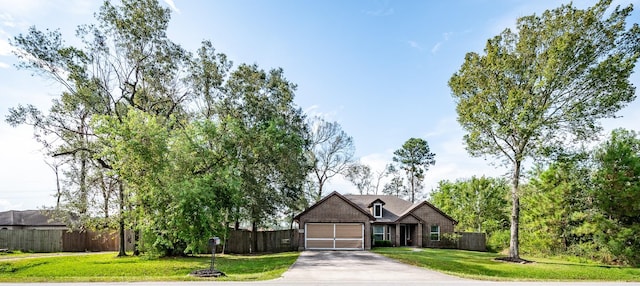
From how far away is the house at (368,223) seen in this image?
2986 cm

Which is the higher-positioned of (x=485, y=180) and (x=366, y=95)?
(x=366, y=95)

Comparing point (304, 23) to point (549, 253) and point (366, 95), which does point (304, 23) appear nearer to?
point (366, 95)

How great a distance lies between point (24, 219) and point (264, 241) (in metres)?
21.8

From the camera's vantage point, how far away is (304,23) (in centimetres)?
1850

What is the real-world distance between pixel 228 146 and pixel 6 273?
1169 cm

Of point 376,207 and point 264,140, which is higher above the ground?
point 264,140

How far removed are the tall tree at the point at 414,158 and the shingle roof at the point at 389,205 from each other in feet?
61.7

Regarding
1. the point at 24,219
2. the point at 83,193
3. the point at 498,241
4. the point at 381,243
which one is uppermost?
the point at 83,193

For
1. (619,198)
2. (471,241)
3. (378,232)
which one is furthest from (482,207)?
(619,198)

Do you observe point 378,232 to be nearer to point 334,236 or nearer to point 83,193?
point 334,236

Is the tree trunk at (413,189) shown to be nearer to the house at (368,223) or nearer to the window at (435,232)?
the house at (368,223)

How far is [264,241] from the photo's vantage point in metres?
30.8

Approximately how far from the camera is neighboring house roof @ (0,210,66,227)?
35.6 metres

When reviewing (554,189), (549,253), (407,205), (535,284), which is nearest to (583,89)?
(554,189)
